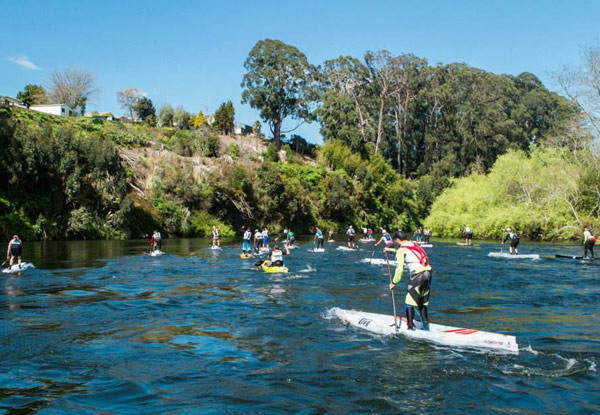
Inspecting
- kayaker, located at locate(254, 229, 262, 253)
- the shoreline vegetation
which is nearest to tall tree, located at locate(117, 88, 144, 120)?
the shoreline vegetation

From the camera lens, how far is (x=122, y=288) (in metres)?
19.2

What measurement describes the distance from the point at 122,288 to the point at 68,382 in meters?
10.8

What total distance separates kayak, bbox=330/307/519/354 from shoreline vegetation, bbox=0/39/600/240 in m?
37.4

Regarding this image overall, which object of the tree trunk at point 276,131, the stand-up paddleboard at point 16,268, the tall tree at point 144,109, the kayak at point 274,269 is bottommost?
the kayak at point 274,269

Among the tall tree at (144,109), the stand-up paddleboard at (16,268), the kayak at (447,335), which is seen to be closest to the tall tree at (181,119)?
the tall tree at (144,109)

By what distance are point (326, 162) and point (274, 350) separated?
6940cm

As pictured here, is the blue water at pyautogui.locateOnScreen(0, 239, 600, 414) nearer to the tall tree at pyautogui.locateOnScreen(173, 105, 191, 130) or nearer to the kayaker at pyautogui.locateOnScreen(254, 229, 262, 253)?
the kayaker at pyautogui.locateOnScreen(254, 229, 262, 253)

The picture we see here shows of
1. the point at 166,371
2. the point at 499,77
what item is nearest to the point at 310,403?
the point at 166,371

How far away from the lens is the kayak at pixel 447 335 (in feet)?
34.8

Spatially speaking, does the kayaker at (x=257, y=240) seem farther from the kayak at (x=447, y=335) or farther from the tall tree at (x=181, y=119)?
the tall tree at (x=181, y=119)

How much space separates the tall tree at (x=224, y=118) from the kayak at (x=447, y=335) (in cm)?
7065

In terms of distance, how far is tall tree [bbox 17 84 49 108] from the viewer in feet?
255

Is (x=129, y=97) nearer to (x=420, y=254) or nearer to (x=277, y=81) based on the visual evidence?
(x=277, y=81)

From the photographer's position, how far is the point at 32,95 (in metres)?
84.4
